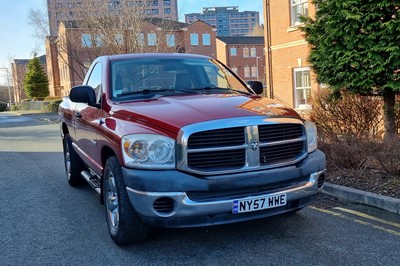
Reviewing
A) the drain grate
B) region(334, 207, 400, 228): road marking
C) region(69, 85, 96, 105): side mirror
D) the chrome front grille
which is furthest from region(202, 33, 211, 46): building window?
the chrome front grille

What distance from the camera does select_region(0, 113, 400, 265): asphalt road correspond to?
12.0 feet

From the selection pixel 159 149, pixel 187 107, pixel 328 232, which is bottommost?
pixel 328 232

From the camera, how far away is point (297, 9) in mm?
15703

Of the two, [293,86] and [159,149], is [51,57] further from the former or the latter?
[159,149]

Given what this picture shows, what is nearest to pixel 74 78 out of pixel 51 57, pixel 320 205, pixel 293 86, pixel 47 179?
pixel 51 57

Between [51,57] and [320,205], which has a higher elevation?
[51,57]

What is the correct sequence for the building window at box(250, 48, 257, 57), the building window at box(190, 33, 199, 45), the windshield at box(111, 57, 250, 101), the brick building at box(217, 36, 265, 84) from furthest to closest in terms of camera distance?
the building window at box(250, 48, 257, 57) < the brick building at box(217, 36, 265, 84) < the building window at box(190, 33, 199, 45) < the windshield at box(111, 57, 250, 101)

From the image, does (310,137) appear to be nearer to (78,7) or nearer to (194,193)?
(194,193)

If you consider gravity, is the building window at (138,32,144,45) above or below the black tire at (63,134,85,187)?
above

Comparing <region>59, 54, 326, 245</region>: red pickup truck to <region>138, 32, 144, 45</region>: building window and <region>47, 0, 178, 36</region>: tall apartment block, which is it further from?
<region>47, 0, 178, 36</region>: tall apartment block

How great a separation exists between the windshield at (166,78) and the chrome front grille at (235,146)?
1.24 meters

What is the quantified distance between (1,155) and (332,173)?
924 cm

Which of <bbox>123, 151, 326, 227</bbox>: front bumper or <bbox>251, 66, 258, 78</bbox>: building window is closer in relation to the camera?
<bbox>123, 151, 326, 227</bbox>: front bumper

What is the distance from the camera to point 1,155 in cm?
1138
